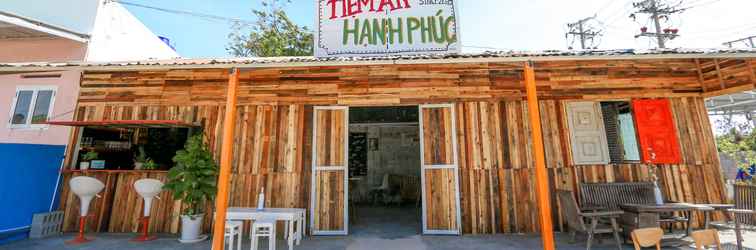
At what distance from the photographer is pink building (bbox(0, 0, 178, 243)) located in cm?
494

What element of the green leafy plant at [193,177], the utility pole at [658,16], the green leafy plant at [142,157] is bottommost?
the green leafy plant at [193,177]

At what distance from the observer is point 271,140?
544 cm

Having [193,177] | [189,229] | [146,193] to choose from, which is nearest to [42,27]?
[146,193]

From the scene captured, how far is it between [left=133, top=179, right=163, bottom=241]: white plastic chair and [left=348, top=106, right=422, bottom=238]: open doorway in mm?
4662

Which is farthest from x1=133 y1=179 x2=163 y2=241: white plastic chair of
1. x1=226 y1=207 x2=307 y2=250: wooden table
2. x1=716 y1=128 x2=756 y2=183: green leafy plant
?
x1=716 y1=128 x2=756 y2=183: green leafy plant

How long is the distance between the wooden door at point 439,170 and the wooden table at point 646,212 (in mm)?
2265

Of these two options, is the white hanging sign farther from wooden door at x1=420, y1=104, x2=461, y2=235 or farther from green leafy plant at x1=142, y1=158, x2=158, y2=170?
green leafy plant at x1=142, y1=158, x2=158, y2=170

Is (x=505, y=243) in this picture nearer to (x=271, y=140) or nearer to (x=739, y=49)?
(x=739, y=49)

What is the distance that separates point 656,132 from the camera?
17.7 feet

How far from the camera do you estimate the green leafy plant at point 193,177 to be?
185 inches

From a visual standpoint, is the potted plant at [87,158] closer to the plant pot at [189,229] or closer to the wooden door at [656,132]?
the plant pot at [189,229]

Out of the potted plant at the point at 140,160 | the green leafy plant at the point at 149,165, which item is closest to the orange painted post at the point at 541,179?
the green leafy plant at the point at 149,165

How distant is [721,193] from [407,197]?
6354 mm

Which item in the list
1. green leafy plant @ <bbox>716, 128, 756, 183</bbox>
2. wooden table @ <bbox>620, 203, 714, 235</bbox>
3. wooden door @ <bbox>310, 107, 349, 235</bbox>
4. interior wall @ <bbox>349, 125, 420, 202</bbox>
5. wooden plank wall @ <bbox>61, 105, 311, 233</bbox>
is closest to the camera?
wooden table @ <bbox>620, 203, 714, 235</bbox>
